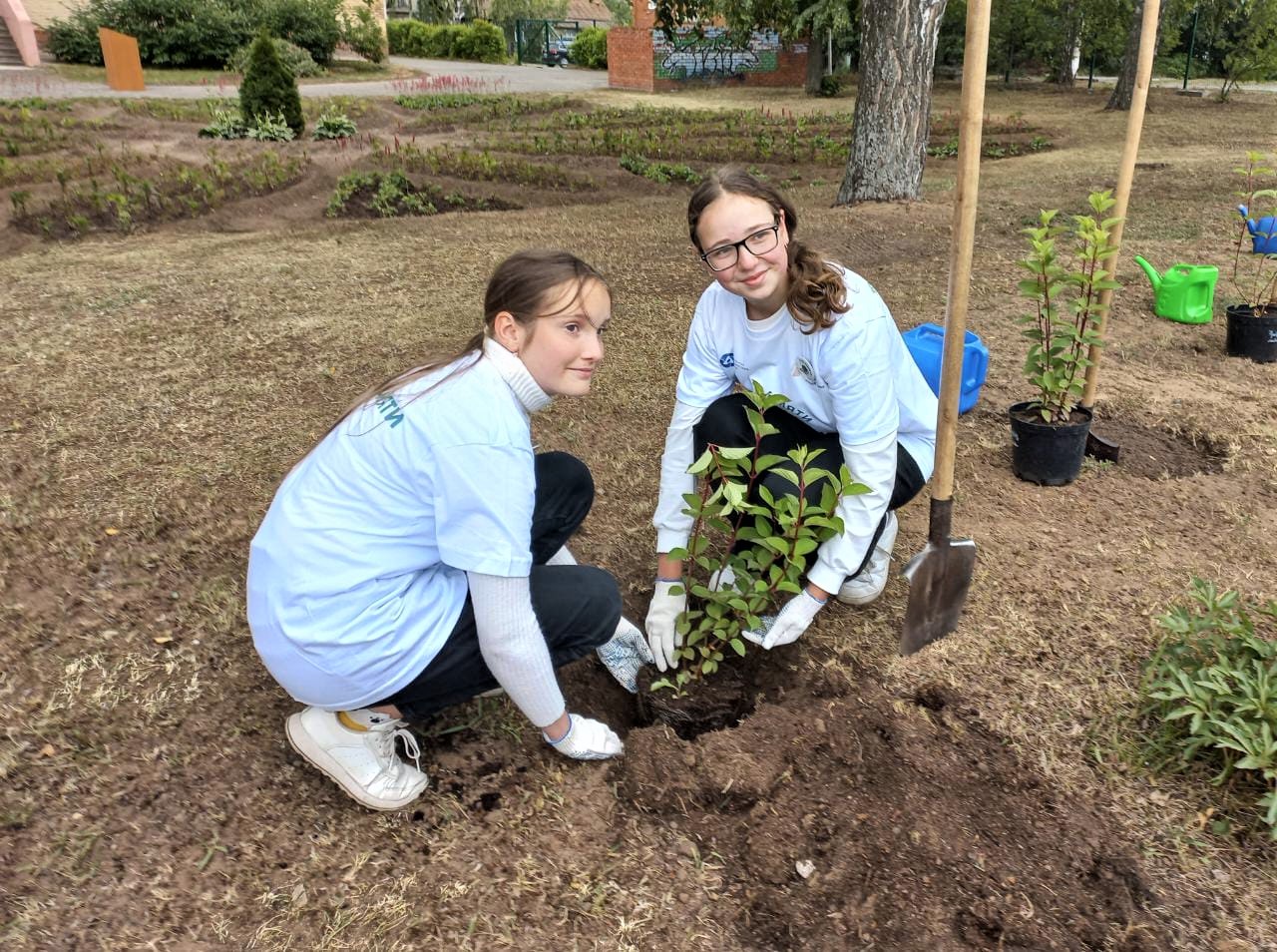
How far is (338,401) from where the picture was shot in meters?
3.81

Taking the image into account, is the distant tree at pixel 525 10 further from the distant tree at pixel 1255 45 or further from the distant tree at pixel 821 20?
the distant tree at pixel 1255 45

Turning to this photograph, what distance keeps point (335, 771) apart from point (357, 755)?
0.19ft

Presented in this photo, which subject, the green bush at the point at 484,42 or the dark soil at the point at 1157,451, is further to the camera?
the green bush at the point at 484,42

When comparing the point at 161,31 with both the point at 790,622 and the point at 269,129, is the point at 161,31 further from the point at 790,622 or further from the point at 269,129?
the point at 790,622

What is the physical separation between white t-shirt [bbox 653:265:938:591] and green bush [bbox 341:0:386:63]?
2641 centimetres

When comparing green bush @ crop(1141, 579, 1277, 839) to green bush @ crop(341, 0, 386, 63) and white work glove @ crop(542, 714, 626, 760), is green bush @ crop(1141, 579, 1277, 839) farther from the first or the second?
green bush @ crop(341, 0, 386, 63)

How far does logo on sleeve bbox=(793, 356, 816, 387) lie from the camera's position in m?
2.15

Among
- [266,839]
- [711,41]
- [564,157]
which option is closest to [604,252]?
[564,157]

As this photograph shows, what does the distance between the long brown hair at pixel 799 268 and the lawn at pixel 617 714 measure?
2.82 ft

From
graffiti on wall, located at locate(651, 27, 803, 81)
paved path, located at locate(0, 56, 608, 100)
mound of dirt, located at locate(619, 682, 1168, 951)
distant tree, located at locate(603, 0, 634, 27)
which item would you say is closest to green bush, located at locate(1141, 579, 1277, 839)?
mound of dirt, located at locate(619, 682, 1168, 951)

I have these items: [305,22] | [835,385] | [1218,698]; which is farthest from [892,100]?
[305,22]

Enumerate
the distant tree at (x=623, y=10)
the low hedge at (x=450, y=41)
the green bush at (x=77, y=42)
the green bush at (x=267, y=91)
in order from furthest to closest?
the distant tree at (x=623, y=10)
the low hedge at (x=450, y=41)
the green bush at (x=77, y=42)
the green bush at (x=267, y=91)

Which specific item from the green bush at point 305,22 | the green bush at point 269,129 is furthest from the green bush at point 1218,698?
the green bush at point 305,22

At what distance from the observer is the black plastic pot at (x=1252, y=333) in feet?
12.8
